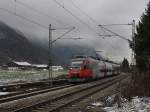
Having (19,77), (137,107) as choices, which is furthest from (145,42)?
(137,107)

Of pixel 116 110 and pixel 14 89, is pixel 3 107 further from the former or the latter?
pixel 14 89

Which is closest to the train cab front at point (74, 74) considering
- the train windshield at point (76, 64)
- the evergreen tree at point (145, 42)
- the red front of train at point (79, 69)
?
the red front of train at point (79, 69)

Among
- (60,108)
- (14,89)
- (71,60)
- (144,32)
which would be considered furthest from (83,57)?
(60,108)

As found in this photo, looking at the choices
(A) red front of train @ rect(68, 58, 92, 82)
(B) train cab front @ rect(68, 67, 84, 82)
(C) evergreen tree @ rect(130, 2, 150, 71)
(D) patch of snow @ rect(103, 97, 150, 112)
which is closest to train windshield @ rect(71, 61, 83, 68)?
(A) red front of train @ rect(68, 58, 92, 82)

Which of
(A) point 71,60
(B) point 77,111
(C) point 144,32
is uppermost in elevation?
(C) point 144,32

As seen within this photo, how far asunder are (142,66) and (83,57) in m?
10.5

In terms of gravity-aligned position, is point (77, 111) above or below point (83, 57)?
below

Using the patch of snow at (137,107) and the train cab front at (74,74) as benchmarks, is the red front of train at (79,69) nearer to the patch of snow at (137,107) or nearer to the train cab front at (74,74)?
the train cab front at (74,74)

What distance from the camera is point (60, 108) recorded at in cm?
1909

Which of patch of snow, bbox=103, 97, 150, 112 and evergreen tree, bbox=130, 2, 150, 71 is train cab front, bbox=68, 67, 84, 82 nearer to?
evergreen tree, bbox=130, 2, 150, 71

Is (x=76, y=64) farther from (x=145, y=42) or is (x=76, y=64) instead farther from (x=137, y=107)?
(x=137, y=107)

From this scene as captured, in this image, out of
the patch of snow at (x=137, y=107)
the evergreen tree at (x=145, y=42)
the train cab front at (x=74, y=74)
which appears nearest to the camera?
the patch of snow at (x=137, y=107)

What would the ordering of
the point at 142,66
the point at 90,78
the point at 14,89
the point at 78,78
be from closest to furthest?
the point at 14,89
the point at 78,78
the point at 90,78
the point at 142,66

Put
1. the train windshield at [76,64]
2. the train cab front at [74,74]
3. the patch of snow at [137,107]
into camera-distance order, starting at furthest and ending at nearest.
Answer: the train windshield at [76,64]
the train cab front at [74,74]
the patch of snow at [137,107]
